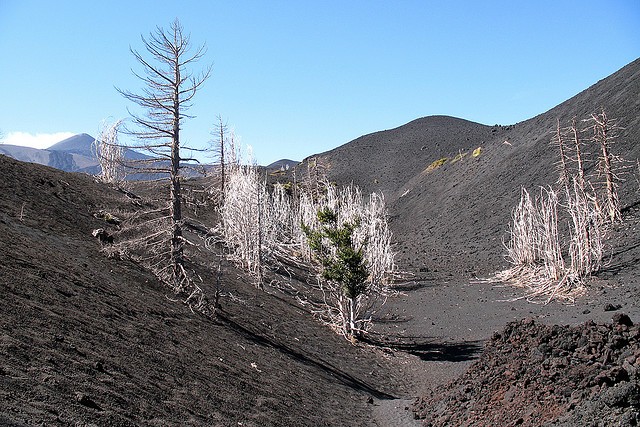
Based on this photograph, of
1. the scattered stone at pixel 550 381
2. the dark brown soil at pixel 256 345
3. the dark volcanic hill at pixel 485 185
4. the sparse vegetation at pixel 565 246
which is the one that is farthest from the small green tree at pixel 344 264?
the dark volcanic hill at pixel 485 185

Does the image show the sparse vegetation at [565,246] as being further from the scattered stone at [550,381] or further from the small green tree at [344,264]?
the scattered stone at [550,381]

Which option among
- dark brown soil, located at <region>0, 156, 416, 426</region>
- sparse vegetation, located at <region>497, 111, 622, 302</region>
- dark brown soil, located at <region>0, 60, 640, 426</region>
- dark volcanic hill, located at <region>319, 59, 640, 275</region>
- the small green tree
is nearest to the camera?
dark brown soil, located at <region>0, 156, 416, 426</region>

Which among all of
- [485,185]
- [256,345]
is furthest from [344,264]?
[485,185]

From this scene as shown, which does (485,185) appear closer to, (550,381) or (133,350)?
(550,381)

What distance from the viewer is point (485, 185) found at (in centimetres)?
4322

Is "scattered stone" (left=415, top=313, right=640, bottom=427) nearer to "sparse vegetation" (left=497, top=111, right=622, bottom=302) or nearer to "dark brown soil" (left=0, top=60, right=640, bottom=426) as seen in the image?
"dark brown soil" (left=0, top=60, right=640, bottom=426)

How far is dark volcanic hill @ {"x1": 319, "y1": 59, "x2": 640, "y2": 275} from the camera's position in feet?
104

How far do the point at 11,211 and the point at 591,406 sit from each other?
14.2 meters

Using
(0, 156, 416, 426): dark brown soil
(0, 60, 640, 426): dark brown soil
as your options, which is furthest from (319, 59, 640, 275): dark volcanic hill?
(0, 156, 416, 426): dark brown soil

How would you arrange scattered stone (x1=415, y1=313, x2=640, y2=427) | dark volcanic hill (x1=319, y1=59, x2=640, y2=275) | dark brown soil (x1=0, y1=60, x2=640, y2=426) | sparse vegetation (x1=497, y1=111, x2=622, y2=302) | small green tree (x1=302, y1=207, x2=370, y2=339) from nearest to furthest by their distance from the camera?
scattered stone (x1=415, y1=313, x2=640, y2=427)
dark brown soil (x1=0, y1=60, x2=640, y2=426)
small green tree (x1=302, y1=207, x2=370, y2=339)
sparse vegetation (x1=497, y1=111, x2=622, y2=302)
dark volcanic hill (x1=319, y1=59, x2=640, y2=275)

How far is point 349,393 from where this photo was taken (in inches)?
468

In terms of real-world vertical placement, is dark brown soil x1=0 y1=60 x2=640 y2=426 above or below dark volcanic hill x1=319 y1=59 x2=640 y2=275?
below

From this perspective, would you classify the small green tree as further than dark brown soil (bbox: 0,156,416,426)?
Yes

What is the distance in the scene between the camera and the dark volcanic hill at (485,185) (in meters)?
31.6
